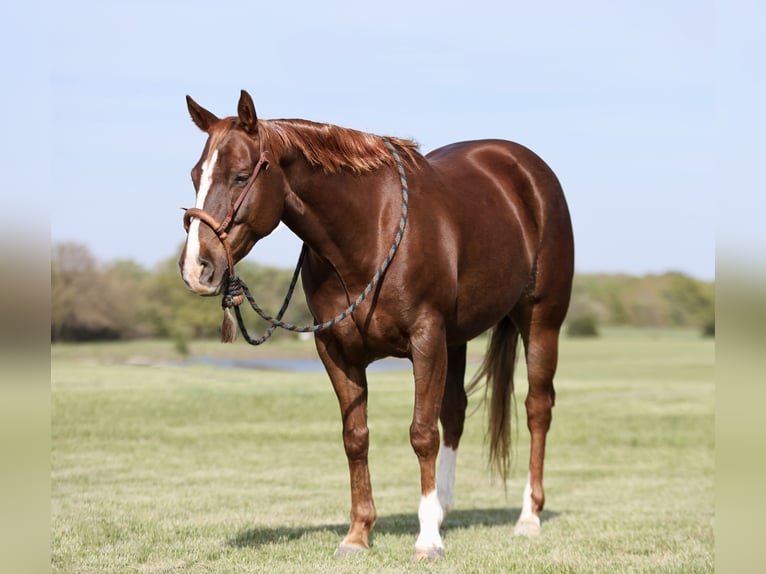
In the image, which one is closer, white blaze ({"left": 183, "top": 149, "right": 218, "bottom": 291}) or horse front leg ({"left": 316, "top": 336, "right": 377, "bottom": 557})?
white blaze ({"left": 183, "top": 149, "right": 218, "bottom": 291})

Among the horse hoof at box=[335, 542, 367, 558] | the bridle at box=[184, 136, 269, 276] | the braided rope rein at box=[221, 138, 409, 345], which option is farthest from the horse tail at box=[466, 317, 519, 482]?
the bridle at box=[184, 136, 269, 276]

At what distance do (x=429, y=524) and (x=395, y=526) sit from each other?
1375mm

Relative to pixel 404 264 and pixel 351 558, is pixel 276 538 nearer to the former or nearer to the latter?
pixel 351 558

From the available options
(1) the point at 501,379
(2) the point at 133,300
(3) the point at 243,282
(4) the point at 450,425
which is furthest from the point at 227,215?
(2) the point at 133,300

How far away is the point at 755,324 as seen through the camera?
2.18m

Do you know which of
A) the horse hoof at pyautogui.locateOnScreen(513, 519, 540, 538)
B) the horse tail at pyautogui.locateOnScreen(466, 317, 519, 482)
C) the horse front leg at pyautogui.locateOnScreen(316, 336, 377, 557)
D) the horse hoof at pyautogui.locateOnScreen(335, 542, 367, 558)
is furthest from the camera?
the horse tail at pyautogui.locateOnScreen(466, 317, 519, 482)

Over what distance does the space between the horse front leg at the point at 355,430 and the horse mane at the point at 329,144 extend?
1.10 metres

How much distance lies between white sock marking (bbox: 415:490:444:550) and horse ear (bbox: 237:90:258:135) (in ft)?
7.84

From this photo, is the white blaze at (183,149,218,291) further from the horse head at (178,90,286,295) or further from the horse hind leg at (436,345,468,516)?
the horse hind leg at (436,345,468,516)

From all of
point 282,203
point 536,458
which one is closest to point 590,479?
point 536,458

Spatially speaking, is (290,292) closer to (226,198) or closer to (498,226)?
(226,198)

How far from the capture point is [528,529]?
6.63m

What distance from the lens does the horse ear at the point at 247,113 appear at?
191 inches

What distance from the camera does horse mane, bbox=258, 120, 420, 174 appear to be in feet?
17.0
